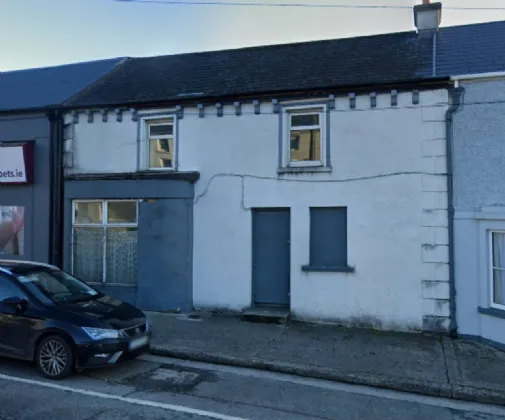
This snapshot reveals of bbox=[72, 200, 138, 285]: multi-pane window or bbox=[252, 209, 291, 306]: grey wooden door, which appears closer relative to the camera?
bbox=[252, 209, 291, 306]: grey wooden door

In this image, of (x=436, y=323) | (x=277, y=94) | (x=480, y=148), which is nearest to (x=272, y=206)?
(x=277, y=94)

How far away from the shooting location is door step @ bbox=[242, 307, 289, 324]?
344 inches

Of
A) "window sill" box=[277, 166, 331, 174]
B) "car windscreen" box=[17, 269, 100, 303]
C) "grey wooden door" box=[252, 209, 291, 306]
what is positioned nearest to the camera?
"car windscreen" box=[17, 269, 100, 303]

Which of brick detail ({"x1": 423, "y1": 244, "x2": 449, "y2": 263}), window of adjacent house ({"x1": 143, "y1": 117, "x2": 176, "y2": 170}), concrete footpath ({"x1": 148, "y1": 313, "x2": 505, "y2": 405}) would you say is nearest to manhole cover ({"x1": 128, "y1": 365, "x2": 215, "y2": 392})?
concrete footpath ({"x1": 148, "y1": 313, "x2": 505, "y2": 405})

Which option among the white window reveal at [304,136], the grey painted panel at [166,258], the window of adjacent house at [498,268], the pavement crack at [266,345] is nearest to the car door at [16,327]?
the pavement crack at [266,345]

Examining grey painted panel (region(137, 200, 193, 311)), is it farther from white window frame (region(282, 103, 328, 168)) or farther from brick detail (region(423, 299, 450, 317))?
brick detail (region(423, 299, 450, 317))

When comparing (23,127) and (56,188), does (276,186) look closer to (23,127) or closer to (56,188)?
(56,188)

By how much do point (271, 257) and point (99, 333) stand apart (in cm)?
447

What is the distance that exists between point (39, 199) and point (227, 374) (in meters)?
7.18

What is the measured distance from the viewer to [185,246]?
31.7ft

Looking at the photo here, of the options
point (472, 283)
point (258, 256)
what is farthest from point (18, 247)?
point (472, 283)

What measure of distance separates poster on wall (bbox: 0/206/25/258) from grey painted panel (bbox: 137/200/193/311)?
11.3ft

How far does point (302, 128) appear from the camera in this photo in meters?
9.31

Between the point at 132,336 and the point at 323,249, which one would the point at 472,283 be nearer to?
the point at 323,249
